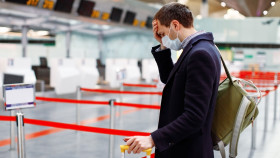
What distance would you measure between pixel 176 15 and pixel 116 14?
15.9 meters

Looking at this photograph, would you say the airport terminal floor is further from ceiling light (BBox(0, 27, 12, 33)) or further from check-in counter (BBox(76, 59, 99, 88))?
ceiling light (BBox(0, 27, 12, 33))

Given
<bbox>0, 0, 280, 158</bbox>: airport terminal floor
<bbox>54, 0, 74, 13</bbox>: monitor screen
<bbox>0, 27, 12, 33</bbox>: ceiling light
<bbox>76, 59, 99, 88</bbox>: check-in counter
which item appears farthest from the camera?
<bbox>0, 27, 12, 33</bbox>: ceiling light

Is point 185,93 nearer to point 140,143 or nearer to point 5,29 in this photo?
point 140,143

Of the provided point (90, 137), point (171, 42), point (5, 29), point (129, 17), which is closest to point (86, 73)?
point (5, 29)

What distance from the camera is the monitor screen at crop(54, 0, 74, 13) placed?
13.1 metres

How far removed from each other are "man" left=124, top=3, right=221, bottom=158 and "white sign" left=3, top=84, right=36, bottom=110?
2772 millimetres

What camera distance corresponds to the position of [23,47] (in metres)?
14.0

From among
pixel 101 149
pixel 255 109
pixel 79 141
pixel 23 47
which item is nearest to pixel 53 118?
pixel 79 141

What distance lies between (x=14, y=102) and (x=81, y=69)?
25.7 ft

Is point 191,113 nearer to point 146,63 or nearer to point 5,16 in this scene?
point 5,16

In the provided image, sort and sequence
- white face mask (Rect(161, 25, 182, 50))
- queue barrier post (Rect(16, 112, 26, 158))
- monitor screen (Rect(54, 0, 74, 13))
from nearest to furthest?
white face mask (Rect(161, 25, 182, 50)) < queue barrier post (Rect(16, 112, 26, 158)) < monitor screen (Rect(54, 0, 74, 13))

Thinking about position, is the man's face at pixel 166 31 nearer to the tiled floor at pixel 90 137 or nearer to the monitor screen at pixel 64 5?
the tiled floor at pixel 90 137

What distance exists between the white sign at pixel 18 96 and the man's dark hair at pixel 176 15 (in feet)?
9.42

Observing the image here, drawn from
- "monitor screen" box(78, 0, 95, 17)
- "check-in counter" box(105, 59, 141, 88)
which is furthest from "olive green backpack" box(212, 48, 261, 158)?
"monitor screen" box(78, 0, 95, 17)
